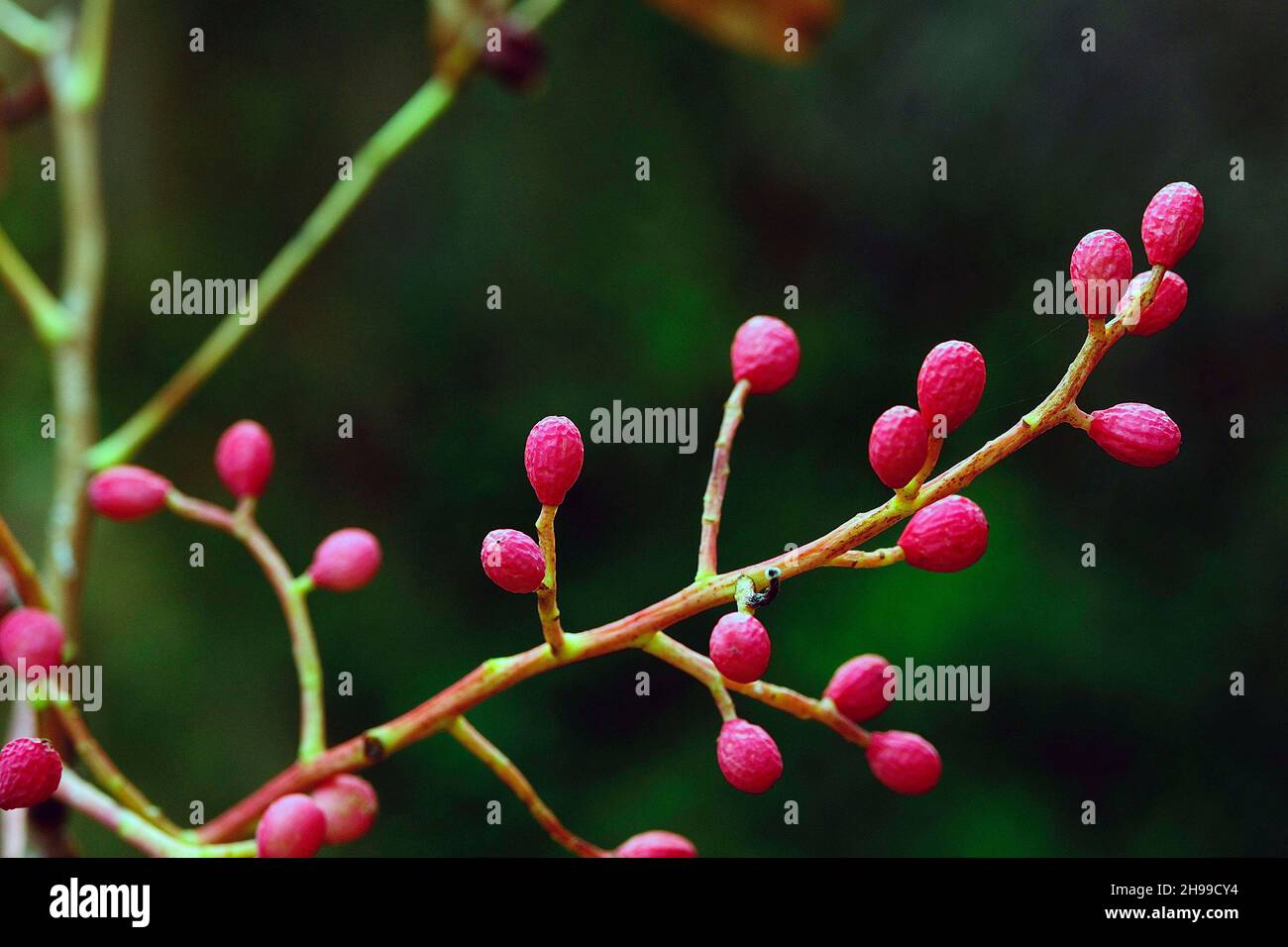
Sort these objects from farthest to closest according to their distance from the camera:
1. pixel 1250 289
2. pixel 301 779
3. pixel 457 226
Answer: pixel 457 226 < pixel 1250 289 < pixel 301 779

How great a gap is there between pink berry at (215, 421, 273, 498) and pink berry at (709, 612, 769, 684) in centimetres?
27

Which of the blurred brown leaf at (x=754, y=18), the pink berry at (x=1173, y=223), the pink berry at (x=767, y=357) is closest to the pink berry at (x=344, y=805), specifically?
the pink berry at (x=767, y=357)

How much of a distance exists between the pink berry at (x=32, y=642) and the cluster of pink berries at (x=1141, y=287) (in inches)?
15.1

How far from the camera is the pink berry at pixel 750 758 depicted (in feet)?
1.14

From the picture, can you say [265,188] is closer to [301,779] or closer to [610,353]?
[610,353]

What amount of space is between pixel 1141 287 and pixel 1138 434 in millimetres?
43

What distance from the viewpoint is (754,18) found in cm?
70

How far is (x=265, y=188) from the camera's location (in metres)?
1.15

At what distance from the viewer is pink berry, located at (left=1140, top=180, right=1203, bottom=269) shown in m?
0.32

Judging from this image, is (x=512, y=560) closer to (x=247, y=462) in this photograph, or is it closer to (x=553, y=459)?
(x=553, y=459)

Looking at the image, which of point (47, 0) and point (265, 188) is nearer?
point (47, 0)

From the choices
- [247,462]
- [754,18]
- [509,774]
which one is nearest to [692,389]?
[754,18]
